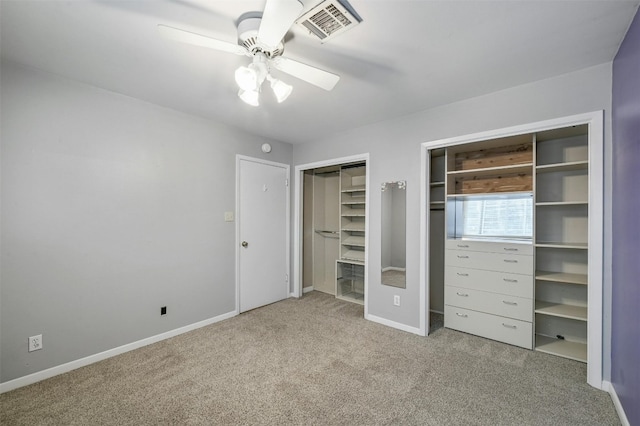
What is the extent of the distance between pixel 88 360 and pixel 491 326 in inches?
150

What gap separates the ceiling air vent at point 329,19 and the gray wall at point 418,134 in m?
1.65

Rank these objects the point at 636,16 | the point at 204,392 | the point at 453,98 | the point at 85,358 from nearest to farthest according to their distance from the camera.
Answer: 1. the point at 636,16
2. the point at 204,392
3. the point at 85,358
4. the point at 453,98

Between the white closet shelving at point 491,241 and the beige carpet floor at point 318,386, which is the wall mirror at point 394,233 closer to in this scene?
the white closet shelving at point 491,241

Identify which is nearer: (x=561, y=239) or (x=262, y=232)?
(x=561, y=239)

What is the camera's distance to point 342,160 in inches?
145

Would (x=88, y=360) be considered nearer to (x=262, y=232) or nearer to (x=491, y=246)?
(x=262, y=232)

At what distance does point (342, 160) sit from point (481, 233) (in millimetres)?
1943

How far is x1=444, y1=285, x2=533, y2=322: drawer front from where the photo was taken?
2.66 metres

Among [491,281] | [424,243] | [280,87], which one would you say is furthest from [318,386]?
[280,87]

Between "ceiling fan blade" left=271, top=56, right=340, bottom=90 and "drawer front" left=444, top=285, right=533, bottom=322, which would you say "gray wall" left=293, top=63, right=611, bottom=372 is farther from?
"ceiling fan blade" left=271, top=56, right=340, bottom=90

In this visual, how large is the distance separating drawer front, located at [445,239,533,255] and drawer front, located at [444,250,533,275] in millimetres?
41

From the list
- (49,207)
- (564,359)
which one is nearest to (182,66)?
(49,207)

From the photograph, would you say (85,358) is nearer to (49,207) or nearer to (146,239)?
(146,239)

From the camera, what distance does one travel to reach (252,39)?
5.21 feet
